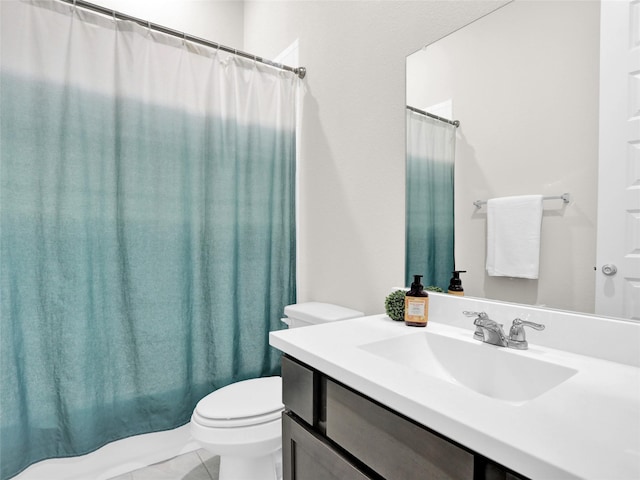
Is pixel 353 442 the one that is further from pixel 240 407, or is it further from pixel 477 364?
pixel 240 407

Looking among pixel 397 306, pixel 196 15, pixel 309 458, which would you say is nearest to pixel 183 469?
pixel 309 458

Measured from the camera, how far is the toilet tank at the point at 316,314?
1579 millimetres

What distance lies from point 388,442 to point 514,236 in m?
0.68

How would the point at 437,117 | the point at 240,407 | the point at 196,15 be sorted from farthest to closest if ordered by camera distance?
the point at 196,15, the point at 240,407, the point at 437,117

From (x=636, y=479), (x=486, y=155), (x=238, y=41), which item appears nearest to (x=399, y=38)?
(x=486, y=155)

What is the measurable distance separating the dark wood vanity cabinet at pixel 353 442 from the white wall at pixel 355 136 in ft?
2.19

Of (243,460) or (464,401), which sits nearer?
(464,401)

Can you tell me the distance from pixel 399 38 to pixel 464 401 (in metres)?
1.33

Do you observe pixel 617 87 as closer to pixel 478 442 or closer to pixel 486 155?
pixel 486 155

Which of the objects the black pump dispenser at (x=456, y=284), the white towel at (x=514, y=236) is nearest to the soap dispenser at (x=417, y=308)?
the black pump dispenser at (x=456, y=284)

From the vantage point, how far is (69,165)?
1.50 m

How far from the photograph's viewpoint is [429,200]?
1.34 m

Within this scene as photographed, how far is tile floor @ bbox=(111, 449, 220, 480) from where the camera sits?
1652mm

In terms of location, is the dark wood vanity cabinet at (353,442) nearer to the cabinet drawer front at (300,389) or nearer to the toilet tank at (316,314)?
the cabinet drawer front at (300,389)
